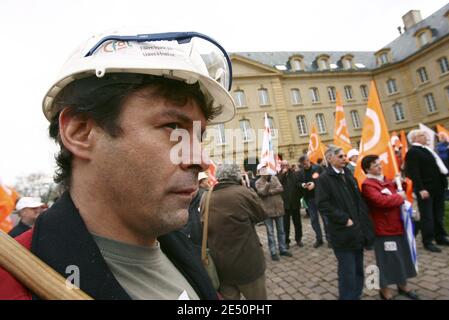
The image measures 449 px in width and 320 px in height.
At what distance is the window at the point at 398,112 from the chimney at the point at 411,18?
10138mm

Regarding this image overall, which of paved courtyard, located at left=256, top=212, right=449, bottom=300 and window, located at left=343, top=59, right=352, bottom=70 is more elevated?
window, located at left=343, top=59, right=352, bottom=70

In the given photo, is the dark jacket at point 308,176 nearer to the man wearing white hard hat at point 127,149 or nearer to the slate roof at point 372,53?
the man wearing white hard hat at point 127,149

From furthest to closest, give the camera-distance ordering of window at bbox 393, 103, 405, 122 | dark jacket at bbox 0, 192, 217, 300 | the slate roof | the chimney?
the chimney < window at bbox 393, 103, 405, 122 < the slate roof < dark jacket at bbox 0, 192, 217, 300

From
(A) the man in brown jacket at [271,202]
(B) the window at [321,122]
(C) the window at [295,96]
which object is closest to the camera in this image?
(A) the man in brown jacket at [271,202]

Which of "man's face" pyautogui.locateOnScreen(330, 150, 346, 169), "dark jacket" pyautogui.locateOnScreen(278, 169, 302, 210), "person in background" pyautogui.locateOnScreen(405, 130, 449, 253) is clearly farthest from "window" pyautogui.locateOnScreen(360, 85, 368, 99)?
"man's face" pyautogui.locateOnScreen(330, 150, 346, 169)

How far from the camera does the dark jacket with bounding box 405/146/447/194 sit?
5121 millimetres

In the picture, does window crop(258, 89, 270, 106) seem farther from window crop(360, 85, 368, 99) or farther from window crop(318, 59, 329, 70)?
window crop(360, 85, 368, 99)

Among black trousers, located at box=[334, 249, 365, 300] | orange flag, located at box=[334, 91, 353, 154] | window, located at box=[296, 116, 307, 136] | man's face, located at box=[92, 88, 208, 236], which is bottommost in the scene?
black trousers, located at box=[334, 249, 365, 300]

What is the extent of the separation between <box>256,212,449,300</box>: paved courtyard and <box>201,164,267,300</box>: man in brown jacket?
1.21 metres

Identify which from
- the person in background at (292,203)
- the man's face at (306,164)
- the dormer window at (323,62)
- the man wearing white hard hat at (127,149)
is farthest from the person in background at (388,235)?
the dormer window at (323,62)

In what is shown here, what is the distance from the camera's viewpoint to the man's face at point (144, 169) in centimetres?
95

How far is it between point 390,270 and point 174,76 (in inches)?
155

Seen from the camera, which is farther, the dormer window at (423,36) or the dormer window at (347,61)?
the dormer window at (347,61)

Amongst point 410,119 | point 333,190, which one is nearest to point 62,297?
point 333,190
